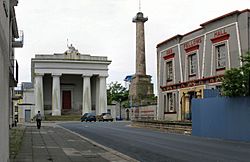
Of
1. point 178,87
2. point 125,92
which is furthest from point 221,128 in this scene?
point 125,92

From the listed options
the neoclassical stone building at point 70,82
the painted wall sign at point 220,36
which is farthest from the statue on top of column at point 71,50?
the painted wall sign at point 220,36

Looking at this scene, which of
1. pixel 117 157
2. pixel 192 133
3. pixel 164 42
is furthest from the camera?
pixel 164 42

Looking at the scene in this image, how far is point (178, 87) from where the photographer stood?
4278cm

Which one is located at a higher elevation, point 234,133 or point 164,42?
point 164,42

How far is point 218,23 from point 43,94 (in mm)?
44717

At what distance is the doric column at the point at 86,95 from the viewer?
73.9 meters

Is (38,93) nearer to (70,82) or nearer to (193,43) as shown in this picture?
(70,82)

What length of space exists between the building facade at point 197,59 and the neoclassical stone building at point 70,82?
27710 millimetres

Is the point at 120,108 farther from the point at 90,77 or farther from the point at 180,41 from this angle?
the point at 180,41

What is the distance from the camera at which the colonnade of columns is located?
72.2 metres

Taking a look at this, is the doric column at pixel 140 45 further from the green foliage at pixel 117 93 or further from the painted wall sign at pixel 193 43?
the green foliage at pixel 117 93

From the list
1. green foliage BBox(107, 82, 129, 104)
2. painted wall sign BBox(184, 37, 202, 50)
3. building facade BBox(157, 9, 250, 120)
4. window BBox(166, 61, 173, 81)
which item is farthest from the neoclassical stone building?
painted wall sign BBox(184, 37, 202, 50)

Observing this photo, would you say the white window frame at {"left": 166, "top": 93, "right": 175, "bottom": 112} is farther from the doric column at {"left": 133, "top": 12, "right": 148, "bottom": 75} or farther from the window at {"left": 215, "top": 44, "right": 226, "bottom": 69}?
the doric column at {"left": 133, "top": 12, "right": 148, "bottom": 75}

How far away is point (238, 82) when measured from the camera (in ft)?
82.9
